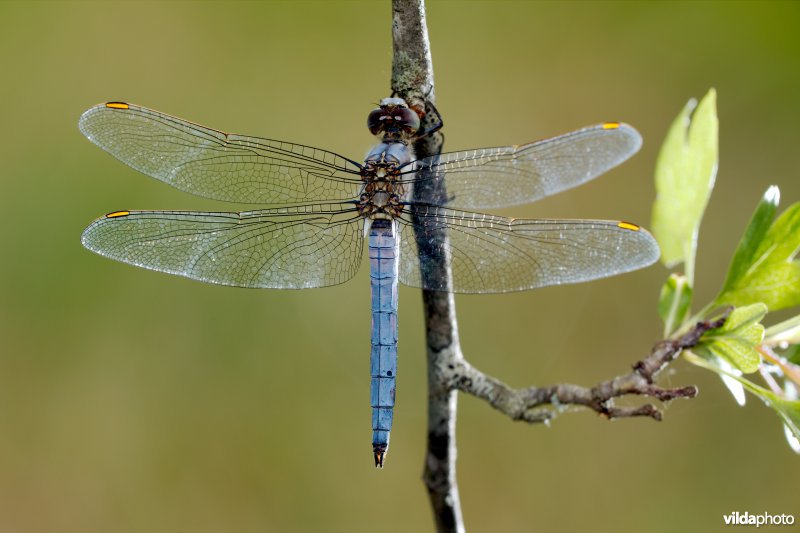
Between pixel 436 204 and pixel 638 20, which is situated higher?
pixel 638 20

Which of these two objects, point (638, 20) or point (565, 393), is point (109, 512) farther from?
point (638, 20)

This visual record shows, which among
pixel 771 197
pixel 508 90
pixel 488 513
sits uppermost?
pixel 508 90

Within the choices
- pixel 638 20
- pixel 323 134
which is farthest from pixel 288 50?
pixel 638 20

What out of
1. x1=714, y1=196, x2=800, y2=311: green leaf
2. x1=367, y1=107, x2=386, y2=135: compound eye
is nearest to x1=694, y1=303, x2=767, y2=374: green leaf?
x1=714, y1=196, x2=800, y2=311: green leaf

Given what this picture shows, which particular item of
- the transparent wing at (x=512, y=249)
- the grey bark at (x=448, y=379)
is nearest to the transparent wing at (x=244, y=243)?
the transparent wing at (x=512, y=249)

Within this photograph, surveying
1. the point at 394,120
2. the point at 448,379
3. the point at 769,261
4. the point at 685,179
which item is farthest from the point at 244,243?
the point at 769,261

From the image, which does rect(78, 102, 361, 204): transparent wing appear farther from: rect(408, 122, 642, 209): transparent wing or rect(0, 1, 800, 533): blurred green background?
rect(0, 1, 800, 533): blurred green background

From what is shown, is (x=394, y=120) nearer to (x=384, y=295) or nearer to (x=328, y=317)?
(x=384, y=295)
